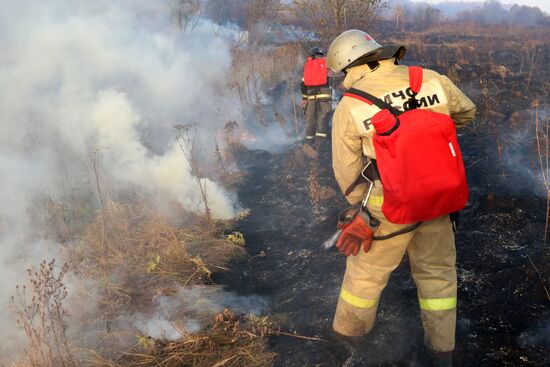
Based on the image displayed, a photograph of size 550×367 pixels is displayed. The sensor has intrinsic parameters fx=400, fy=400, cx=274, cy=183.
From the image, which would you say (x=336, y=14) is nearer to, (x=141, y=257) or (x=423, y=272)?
(x=141, y=257)

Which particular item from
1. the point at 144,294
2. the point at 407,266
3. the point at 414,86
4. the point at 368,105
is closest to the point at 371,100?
the point at 368,105

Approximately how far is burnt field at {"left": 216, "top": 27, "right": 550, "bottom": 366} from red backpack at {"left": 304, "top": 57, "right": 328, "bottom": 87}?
3.75 ft

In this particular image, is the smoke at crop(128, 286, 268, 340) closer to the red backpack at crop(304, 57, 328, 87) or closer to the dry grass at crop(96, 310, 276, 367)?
the dry grass at crop(96, 310, 276, 367)

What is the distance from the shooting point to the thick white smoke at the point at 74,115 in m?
5.10

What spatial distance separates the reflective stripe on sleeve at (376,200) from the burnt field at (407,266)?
3.62 feet

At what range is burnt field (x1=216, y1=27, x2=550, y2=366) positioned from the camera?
9.00 feet

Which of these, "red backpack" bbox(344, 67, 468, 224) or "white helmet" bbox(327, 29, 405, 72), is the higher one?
"white helmet" bbox(327, 29, 405, 72)

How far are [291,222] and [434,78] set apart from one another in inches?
115

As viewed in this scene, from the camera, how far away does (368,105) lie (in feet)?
7.00

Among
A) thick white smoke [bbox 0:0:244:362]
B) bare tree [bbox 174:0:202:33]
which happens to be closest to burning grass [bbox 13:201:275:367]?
thick white smoke [bbox 0:0:244:362]

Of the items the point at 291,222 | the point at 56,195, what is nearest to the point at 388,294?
the point at 291,222

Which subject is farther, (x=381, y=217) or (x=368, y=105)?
(x=381, y=217)

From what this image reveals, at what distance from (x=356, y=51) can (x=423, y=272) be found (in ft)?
4.51

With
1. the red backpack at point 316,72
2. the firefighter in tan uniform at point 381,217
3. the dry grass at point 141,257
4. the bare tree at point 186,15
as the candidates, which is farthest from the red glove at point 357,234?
the bare tree at point 186,15
